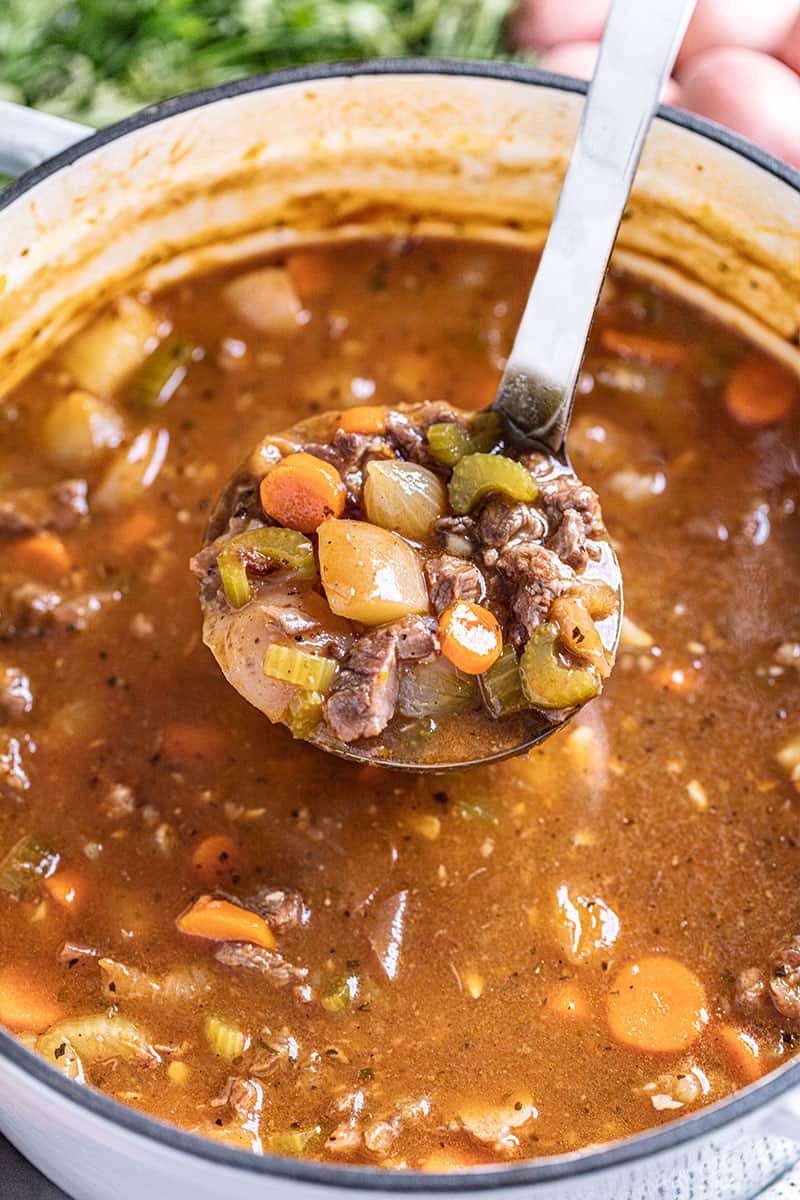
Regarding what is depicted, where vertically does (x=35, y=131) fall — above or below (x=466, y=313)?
above

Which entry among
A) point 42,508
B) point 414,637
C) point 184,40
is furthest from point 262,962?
point 184,40

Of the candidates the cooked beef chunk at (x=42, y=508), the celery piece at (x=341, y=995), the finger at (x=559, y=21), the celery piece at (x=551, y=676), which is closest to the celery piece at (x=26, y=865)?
the celery piece at (x=341, y=995)

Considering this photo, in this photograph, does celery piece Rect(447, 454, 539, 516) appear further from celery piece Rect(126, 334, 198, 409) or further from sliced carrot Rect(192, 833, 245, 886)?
celery piece Rect(126, 334, 198, 409)

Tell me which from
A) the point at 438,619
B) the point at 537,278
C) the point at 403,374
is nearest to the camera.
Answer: the point at 438,619

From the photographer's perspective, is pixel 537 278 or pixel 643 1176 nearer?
pixel 643 1176

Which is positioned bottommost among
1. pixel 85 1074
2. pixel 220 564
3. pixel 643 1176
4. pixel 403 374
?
pixel 85 1074

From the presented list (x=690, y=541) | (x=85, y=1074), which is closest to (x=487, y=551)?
(x=690, y=541)

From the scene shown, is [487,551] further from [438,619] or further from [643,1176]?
[643,1176]
